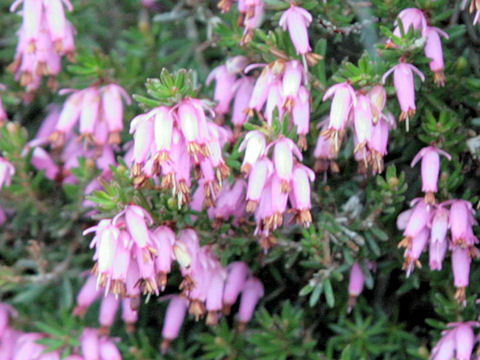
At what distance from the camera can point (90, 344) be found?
392cm

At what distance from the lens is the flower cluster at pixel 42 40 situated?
372cm

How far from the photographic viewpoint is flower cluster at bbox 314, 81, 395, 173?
9.77 feet

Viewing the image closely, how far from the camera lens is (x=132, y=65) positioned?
14.1 ft

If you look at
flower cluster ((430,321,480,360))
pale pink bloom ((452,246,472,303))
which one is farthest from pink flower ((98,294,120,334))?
pale pink bloom ((452,246,472,303))

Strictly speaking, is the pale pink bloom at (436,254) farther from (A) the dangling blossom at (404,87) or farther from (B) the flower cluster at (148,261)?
(B) the flower cluster at (148,261)

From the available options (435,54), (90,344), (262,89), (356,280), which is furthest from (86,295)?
(435,54)

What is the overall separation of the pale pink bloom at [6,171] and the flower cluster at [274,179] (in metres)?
1.44

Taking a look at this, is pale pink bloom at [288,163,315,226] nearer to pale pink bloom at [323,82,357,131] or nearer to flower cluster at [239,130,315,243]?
flower cluster at [239,130,315,243]

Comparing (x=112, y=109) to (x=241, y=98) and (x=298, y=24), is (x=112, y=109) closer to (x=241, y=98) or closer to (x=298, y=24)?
(x=241, y=98)

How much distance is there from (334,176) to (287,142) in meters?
0.91

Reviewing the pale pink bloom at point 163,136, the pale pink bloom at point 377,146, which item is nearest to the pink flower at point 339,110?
the pale pink bloom at point 377,146

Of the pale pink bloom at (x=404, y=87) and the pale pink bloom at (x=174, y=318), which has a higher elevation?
the pale pink bloom at (x=404, y=87)

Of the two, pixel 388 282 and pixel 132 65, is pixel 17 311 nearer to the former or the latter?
pixel 132 65

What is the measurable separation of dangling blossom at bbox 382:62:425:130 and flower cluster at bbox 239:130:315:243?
0.49 meters
